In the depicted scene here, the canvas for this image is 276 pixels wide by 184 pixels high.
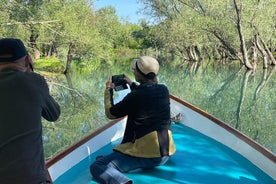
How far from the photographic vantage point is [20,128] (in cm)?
147

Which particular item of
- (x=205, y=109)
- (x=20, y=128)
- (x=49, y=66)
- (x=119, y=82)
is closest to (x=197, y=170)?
(x=119, y=82)

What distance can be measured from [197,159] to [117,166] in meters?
0.96

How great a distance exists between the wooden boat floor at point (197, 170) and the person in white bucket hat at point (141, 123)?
0.16 m

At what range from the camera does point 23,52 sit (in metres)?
1.56

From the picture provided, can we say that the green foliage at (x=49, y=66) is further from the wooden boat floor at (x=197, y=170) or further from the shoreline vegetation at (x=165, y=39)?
the wooden boat floor at (x=197, y=170)

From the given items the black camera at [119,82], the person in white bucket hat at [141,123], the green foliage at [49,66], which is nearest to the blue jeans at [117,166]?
the person in white bucket hat at [141,123]

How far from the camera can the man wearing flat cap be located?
1.45 m

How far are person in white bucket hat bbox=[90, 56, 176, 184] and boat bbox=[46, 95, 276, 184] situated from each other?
167mm

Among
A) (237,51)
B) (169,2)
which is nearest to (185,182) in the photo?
(237,51)

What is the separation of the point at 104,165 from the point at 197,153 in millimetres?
1243

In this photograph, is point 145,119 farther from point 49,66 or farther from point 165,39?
point 165,39

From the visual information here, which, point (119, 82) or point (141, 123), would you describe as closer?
point (141, 123)

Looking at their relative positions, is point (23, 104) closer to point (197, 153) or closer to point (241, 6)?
point (197, 153)

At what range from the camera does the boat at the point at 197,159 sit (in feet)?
9.73
